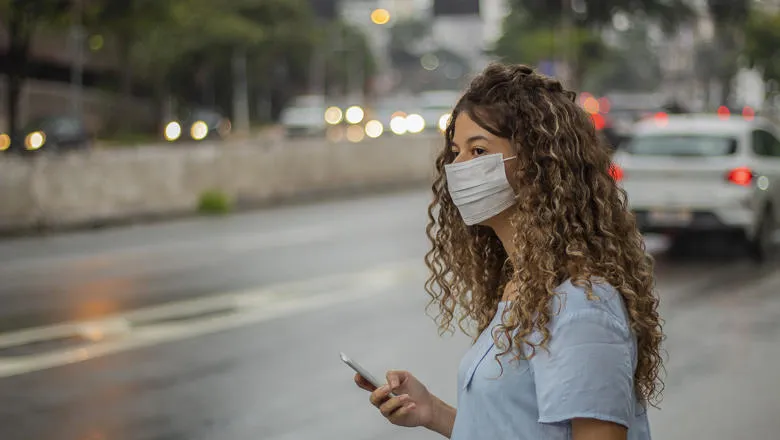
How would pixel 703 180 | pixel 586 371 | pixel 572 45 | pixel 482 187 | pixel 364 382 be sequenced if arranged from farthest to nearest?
pixel 572 45 < pixel 703 180 < pixel 364 382 < pixel 482 187 < pixel 586 371

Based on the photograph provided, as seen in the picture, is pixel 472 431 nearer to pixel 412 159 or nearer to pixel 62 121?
pixel 412 159

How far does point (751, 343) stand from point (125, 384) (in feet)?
15.7

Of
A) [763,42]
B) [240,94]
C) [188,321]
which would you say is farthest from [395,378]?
[240,94]

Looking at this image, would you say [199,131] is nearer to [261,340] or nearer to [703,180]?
[703,180]

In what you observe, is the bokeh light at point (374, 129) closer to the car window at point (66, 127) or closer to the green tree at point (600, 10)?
the green tree at point (600, 10)

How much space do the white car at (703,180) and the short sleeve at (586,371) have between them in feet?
45.0

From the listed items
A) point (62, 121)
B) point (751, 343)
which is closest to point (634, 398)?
point (751, 343)

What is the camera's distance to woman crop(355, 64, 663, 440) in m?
2.71

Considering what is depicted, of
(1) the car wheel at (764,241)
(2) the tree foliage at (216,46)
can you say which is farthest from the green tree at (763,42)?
(1) the car wheel at (764,241)

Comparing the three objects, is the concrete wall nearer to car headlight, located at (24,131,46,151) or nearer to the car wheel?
the car wheel

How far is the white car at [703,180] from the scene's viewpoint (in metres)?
16.4

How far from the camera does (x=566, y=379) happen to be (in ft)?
8.85

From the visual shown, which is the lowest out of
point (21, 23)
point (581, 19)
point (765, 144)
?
point (765, 144)

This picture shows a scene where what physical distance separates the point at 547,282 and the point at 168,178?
839 inches
